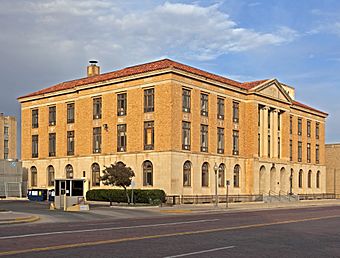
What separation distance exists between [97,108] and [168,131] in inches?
461

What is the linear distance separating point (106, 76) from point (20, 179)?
722 inches

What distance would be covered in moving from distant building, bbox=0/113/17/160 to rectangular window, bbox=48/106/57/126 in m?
57.4

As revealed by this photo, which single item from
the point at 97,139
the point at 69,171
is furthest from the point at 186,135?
the point at 69,171

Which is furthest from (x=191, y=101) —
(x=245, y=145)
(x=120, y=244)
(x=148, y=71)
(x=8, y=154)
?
(x=8, y=154)

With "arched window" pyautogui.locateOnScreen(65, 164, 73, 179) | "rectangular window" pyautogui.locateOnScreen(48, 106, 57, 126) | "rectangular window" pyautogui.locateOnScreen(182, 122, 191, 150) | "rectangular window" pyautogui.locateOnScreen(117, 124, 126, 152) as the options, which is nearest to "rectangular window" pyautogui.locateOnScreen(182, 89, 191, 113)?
"rectangular window" pyautogui.locateOnScreen(182, 122, 191, 150)

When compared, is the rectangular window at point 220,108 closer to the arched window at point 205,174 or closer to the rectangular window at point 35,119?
the arched window at point 205,174

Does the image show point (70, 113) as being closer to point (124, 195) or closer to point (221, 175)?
point (124, 195)

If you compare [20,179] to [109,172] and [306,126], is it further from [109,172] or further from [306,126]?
[306,126]

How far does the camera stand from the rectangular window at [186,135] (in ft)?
175

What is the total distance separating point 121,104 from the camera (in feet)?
187

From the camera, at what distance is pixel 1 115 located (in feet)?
402

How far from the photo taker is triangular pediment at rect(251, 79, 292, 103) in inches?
2525

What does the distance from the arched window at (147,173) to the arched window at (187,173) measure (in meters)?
3.32

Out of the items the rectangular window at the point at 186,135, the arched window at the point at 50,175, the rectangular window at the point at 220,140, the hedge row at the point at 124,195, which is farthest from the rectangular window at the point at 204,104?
the arched window at the point at 50,175
